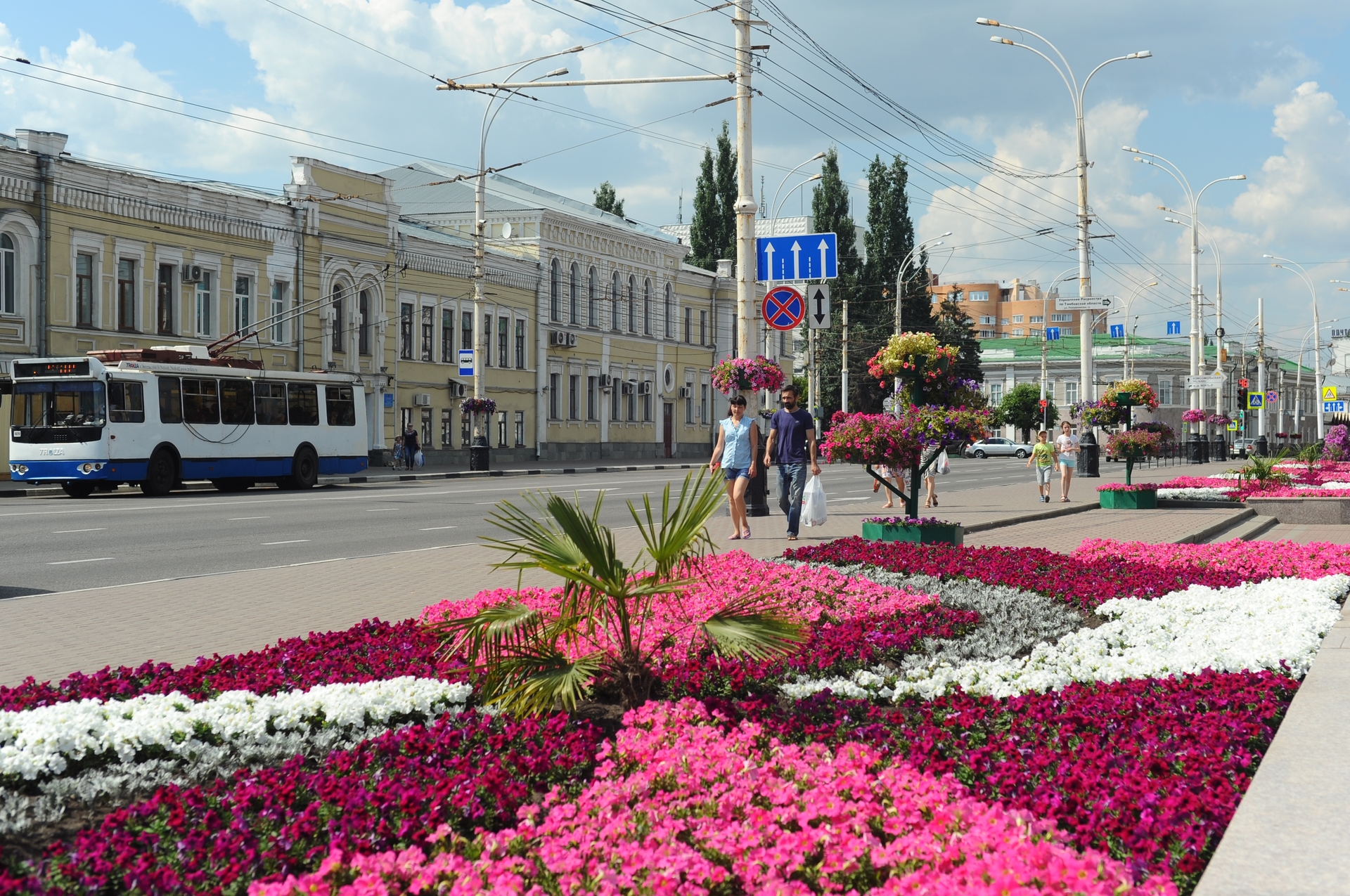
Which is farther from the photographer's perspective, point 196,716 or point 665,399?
point 665,399

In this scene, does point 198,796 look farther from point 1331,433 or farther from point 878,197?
point 878,197

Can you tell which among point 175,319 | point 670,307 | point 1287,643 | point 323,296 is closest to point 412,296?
point 323,296

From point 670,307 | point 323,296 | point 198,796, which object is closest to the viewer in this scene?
point 198,796

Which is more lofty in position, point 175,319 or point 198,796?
point 175,319

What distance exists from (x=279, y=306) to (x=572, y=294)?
19.6 metres

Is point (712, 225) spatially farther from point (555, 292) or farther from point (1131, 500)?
point (1131, 500)

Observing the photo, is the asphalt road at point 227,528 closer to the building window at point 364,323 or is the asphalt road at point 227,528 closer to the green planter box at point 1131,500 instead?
the green planter box at point 1131,500

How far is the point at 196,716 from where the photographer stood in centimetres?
503

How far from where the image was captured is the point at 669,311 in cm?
6738

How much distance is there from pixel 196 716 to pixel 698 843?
7.76 ft

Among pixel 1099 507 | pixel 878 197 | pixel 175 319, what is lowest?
pixel 1099 507

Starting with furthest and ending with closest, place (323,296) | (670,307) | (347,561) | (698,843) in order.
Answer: (670,307) → (323,296) → (347,561) → (698,843)

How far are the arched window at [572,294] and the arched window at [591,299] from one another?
0.88m

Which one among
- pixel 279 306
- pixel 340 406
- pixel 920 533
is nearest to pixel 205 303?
pixel 279 306
